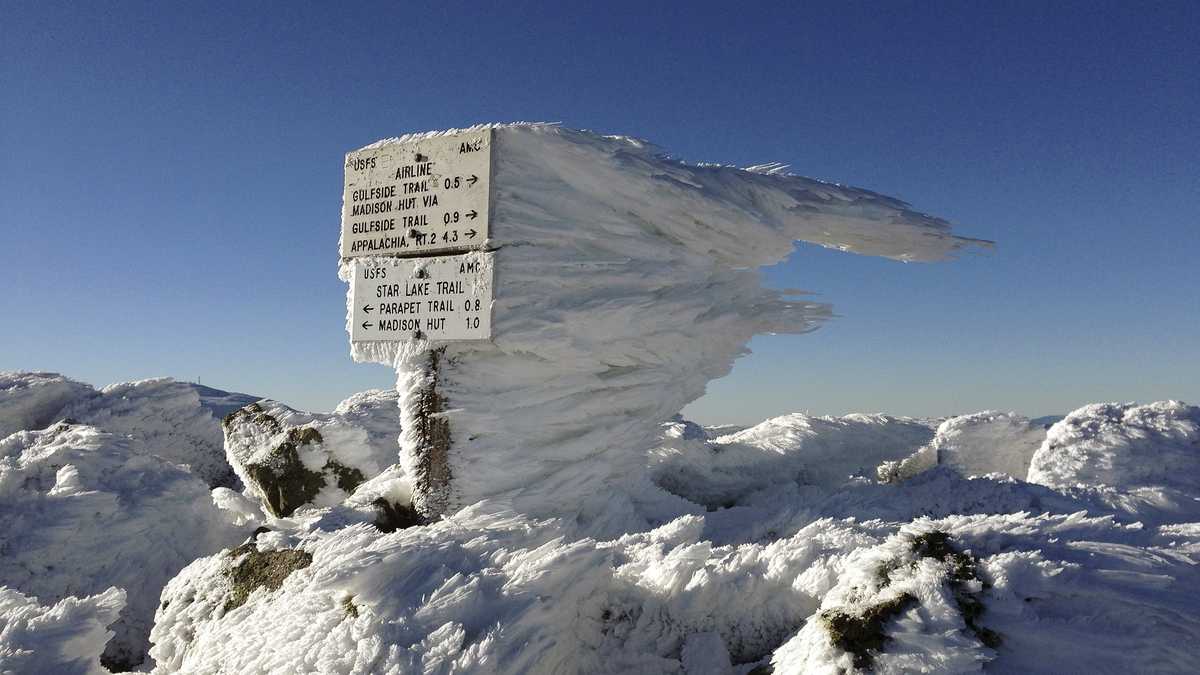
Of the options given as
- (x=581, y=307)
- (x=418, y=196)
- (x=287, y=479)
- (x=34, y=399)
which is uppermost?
(x=418, y=196)

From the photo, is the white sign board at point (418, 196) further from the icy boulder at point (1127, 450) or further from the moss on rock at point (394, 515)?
the icy boulder at point (1127, 450)

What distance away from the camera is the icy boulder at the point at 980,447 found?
6.53m

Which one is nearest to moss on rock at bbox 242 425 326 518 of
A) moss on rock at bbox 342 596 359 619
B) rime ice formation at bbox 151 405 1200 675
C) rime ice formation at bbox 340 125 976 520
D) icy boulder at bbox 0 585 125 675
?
rime ice formation at bbox 340 125 976 520

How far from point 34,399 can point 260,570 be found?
6849 millimetres

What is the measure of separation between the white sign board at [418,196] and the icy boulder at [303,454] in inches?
67.2

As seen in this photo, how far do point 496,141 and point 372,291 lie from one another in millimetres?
1184

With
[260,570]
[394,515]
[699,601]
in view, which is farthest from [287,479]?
[699,601]

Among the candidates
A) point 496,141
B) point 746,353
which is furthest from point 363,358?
point 746,353

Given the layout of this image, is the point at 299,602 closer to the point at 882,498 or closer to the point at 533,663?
the point at 533,663

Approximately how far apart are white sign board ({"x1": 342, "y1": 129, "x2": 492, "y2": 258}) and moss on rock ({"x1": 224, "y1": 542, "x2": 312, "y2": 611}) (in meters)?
1.85

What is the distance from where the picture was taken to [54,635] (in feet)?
9.90

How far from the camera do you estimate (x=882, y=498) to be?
415cm

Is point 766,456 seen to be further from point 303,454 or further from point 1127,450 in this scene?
point 303,454

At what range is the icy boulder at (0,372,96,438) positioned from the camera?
7902 mm
